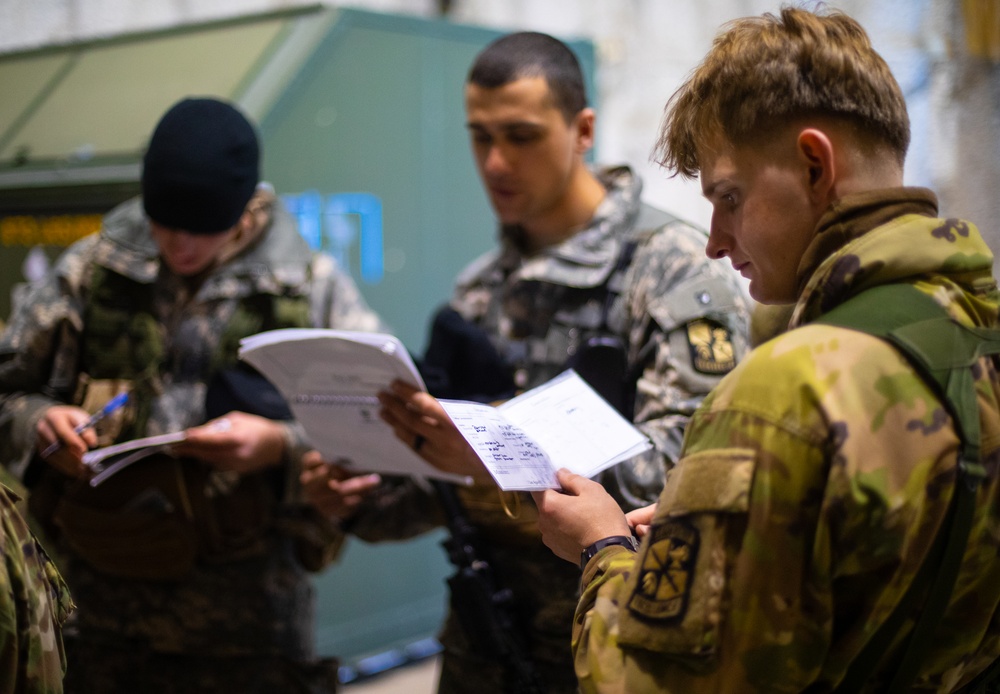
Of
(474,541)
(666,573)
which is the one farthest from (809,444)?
(474,541)

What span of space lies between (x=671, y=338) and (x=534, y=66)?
2.04 feet

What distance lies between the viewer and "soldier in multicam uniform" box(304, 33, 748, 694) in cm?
166

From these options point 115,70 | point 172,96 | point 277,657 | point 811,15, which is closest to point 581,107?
point 811,15

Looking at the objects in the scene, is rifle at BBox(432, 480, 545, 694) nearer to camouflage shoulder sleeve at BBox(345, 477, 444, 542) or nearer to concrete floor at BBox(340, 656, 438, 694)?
camouflage shoulder sleeve at BBox(345, 477, 444, 542)

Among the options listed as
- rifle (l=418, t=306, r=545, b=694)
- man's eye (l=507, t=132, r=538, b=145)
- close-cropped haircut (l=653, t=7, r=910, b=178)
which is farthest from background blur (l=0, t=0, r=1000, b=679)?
close-cropped haircut (l=653, t=7, r=910, b=178)

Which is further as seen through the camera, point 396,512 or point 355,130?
point 355,130

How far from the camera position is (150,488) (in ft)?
6.54

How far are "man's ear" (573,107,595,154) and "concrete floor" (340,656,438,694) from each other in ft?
6.66

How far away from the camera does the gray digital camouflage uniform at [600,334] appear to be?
1.65 m

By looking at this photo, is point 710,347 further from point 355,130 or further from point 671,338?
point 355,130

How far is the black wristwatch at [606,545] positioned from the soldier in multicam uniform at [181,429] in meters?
1.04

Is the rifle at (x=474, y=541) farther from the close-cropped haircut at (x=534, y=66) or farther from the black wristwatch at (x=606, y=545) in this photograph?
the black wristwatch at (x=606, y=545)

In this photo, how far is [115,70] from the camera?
3.35 metres

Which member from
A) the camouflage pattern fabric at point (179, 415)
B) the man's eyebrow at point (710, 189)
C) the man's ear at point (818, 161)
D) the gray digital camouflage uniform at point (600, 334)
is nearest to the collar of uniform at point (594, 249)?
the gray digital camouflage uniform at point (600, 334)
